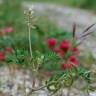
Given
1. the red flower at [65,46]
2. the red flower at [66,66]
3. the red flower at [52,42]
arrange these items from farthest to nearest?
the red flower at [52,42]
the red flower at [65,46]
the red flower at [66,66]

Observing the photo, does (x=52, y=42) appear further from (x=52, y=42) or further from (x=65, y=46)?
(x=65, y=46)

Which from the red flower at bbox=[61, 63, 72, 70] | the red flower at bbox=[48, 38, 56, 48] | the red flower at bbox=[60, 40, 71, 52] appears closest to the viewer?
the red flower at bbox=[61, 63, 72, 70]

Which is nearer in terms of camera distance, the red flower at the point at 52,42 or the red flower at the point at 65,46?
the red flower at the point at 65,46

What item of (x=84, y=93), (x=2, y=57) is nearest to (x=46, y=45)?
(x=2, y=57)

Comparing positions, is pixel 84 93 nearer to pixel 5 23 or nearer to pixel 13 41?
pixel 13 41

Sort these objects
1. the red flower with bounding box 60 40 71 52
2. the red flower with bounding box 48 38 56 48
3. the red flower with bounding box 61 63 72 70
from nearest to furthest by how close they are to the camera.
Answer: the red flower with bounding box 61 63 72 70
the red flower with bounding box 60 40 71 52
the red flower with bounding box 48 38 56 48

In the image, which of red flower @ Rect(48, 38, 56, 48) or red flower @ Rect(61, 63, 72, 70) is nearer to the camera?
red flower @ Rect(61, 63, 72, 70)

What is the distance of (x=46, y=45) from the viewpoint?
5.14 m

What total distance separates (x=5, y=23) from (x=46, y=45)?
1.40 m

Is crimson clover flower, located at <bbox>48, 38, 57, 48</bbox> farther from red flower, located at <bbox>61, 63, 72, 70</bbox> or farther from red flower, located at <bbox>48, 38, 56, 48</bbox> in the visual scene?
red flower, located at <bbox>61, 63, 72, 70</bbox>

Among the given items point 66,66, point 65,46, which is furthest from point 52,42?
point 66,66

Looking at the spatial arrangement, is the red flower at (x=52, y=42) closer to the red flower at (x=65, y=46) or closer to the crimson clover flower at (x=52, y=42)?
the crimson clover flower at (x=52, y=42)

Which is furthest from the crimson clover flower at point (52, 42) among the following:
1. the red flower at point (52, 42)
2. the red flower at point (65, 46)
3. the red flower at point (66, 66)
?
the red flower at point (66, 66)

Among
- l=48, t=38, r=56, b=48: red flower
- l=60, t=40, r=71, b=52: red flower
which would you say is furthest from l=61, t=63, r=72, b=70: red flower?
l=48, t=38, r=56, b=48: red flower
